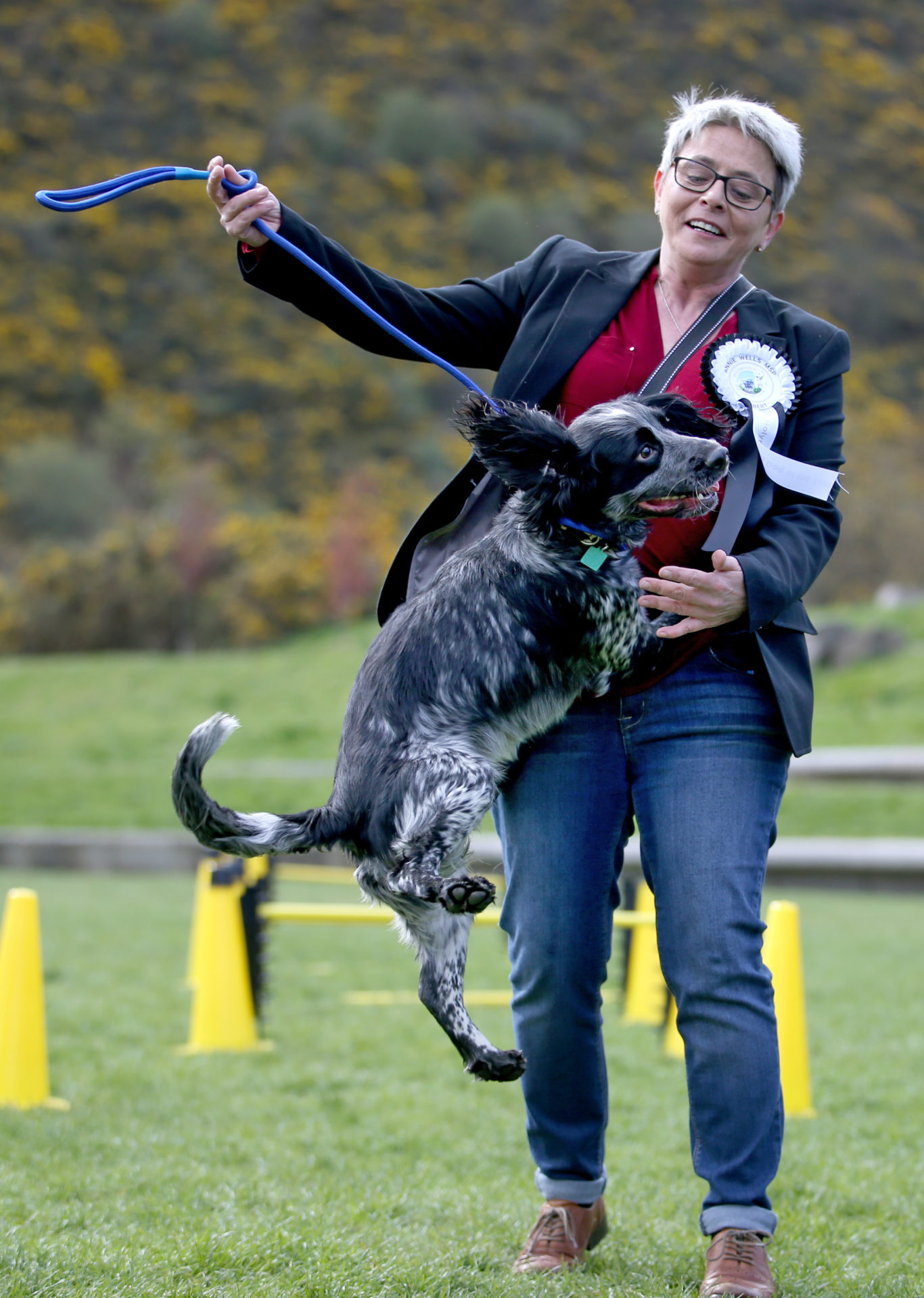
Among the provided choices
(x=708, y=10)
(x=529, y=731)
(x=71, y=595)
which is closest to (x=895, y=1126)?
(x=529, y=731)

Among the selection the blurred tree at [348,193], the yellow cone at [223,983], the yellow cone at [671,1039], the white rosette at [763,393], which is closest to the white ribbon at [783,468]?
the white rosette at [763,393]

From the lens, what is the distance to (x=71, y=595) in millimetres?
30156

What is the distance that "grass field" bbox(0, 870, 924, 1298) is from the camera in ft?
9.05

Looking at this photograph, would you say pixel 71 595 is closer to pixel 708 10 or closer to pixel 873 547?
pixel 873 547

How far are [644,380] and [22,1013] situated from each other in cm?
312

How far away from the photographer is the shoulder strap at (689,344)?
9.31 ft

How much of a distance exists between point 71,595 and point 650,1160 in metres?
27.8

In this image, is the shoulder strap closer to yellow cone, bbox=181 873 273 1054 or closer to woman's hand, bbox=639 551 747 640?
woman's hand, bbox=639 551 747 640

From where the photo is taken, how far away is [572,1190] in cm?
289

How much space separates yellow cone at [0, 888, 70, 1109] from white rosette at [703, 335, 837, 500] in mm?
3065

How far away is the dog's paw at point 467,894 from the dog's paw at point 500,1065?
1.33ft

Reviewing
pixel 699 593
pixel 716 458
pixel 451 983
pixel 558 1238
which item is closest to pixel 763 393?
pixel 716 458

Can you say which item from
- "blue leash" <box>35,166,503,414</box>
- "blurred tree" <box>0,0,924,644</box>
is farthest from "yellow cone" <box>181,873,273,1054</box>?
"blurred tree" <box>0,0,924,644</box>

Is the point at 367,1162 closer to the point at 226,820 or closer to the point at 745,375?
the point at 226,820
